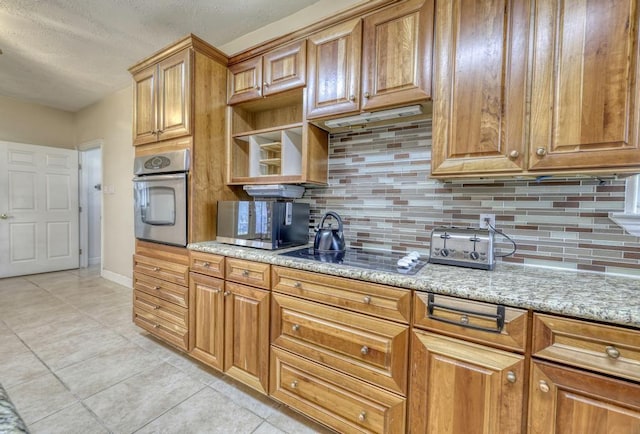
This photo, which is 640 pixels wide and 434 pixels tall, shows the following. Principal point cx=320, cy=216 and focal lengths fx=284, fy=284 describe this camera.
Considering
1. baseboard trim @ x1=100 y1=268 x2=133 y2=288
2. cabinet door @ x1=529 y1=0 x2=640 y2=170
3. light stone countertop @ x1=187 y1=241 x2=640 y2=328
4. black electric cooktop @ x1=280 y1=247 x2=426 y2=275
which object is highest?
cabinet door @ x1=529 y1=0 x2=640 y2=170

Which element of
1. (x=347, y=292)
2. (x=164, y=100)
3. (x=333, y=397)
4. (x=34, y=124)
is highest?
(x=34, y=124)

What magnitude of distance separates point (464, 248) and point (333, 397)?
100cm

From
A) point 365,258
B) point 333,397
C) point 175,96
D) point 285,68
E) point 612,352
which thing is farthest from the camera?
point 175,96

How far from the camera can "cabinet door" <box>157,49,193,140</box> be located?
204 cm

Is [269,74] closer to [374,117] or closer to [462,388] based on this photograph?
[374,117]

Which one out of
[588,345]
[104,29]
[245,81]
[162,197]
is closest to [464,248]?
[588,345]

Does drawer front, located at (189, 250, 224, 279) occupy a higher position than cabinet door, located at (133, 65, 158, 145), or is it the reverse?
cabinet door, located at (133, 65, 158, 145)

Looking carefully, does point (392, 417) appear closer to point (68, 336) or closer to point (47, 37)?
point (68, 336)

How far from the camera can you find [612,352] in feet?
2.87

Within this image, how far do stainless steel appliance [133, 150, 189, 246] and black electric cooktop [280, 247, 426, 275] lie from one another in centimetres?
93

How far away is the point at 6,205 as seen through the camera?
4.12m

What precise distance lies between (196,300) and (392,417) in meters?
1.44

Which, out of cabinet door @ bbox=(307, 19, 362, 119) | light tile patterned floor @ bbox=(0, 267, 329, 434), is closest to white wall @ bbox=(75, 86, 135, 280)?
light tile patterned floor @ bbox=(0, 267, 329, 434)

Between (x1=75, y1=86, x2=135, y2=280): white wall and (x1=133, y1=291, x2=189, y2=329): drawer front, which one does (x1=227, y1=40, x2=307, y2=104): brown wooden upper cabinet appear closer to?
(x1=133, y1=291, x2=189, y2=329): drawer front
